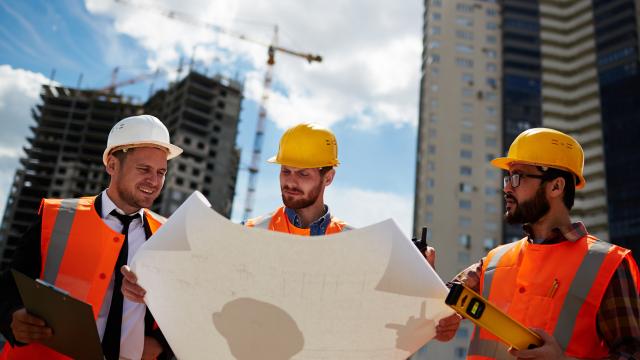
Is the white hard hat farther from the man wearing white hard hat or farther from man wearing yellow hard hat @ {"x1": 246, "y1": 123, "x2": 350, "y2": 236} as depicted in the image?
man wearing yellow hard hat @ {"x1": 246, "y1": 123, "x2": 350, "y2": 236}

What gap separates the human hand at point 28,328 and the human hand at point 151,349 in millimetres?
622

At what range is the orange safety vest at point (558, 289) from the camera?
2.64 meters

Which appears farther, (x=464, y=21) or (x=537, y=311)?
(x=464, y=21)

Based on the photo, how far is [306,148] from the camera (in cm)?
323

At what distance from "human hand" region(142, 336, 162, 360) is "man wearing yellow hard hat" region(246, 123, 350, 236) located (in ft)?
3.02

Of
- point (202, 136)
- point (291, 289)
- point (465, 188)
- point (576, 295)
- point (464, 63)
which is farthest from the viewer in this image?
point (202, 136)

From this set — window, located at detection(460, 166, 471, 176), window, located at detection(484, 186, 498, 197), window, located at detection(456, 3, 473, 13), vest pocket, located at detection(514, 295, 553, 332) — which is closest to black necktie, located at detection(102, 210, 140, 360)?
vest pocket, located at detection(514, 295, 553, 332)

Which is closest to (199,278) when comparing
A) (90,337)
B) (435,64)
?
(90,337)

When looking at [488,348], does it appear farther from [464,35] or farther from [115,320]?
[464,35]

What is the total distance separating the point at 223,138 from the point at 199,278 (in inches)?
4186

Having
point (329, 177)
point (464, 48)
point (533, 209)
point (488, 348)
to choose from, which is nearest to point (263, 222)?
point (329, 177)

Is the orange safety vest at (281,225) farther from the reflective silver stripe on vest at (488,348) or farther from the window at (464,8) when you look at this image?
the window at (464,8)

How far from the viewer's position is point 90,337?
7.63 feet

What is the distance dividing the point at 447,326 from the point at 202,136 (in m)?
105
